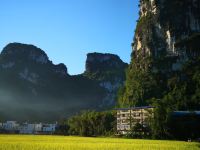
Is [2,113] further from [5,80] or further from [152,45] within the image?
[152,45]

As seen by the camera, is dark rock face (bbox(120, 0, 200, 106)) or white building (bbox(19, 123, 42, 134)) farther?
white building (bbox(19, 123, 42, 134))

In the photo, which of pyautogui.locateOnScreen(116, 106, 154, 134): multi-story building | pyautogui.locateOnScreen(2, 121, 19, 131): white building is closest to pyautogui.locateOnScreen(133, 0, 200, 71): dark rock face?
pyautogui.locateOnScreen(116, 106, 154, 134): multi-story building

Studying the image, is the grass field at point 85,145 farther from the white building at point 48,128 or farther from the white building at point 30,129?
the white building at point 30,129

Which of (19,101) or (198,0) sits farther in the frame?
(19,101)

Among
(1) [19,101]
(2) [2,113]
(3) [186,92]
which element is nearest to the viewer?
(3) [186,92]

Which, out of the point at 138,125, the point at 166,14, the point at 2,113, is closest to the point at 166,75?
the point at 166,14

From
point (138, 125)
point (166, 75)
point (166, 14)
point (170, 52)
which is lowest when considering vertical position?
point (138, 125)

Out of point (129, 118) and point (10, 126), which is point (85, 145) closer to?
point (129, 118)

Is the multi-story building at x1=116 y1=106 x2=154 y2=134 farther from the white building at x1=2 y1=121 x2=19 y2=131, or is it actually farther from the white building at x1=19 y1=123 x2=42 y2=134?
the white building at x1=2 y1=121 x2=19 y2=131

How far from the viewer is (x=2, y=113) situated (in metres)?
165

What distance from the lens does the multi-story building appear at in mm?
91325

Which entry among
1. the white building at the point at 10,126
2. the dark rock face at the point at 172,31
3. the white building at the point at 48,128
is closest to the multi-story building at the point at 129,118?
the dark rock face at the point at 172,31

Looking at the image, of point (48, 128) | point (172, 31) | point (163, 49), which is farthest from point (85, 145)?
point (48, 128)

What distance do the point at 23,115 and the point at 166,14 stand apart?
86587 millimetres
